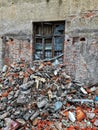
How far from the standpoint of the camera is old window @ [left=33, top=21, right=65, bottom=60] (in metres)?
9.16

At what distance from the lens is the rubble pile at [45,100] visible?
7.13m

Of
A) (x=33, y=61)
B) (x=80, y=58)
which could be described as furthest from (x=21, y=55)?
(x=80, y=58)

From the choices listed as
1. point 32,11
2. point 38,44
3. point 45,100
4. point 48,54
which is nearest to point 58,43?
point 48,54

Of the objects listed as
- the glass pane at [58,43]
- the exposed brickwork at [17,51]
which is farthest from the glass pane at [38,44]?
the glass pane at [58,43]

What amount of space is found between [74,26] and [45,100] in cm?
268

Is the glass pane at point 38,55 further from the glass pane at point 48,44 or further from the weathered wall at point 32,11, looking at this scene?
the weathered wall at point 32,11

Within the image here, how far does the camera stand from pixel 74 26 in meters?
8.68

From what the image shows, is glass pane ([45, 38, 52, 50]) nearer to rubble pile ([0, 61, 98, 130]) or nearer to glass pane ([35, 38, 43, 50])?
glass pane ([35, 38, 43, 50])

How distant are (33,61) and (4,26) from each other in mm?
1732

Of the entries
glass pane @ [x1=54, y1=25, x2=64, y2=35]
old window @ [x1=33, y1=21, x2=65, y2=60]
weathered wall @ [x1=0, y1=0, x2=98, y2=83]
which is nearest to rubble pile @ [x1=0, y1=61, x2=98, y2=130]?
weathered wall @ [x1=0, y1=0, x2=98, y2=83]

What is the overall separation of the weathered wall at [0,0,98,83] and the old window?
24 centimetres

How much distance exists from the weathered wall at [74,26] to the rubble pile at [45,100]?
0.41 meters

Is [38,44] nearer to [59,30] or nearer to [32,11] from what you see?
[59,30]

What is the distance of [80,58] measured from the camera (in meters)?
8.62
